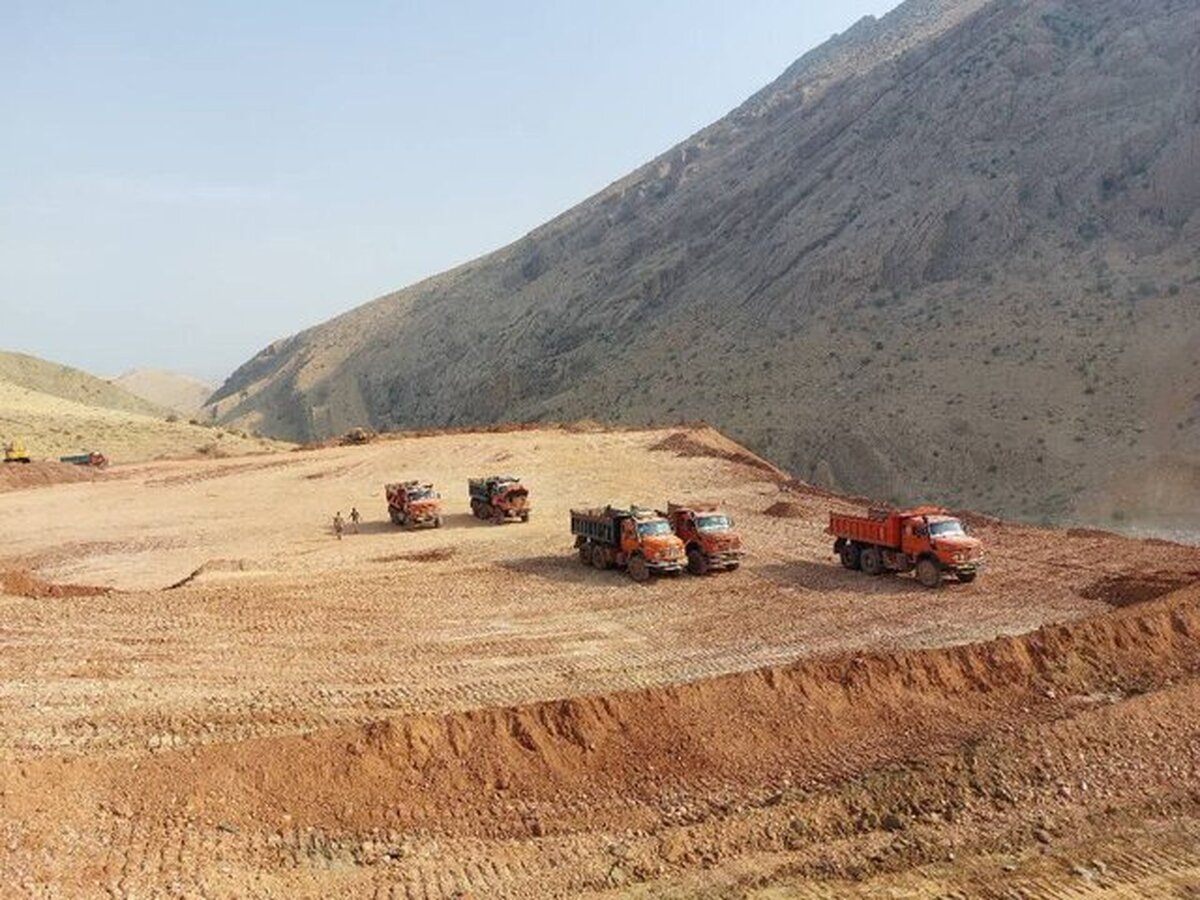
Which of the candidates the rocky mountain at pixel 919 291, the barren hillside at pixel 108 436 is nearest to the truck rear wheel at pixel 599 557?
the rocky mountain at pixel 919 291

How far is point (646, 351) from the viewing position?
3110 inches

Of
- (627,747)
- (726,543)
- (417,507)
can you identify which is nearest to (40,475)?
(417,507)

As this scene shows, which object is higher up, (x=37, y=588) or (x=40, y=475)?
(x=40, y=475)

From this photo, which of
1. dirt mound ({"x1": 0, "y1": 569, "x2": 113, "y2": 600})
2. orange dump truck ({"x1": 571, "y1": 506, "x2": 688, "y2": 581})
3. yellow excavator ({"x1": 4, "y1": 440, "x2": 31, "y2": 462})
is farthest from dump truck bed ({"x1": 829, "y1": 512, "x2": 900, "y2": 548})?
yellow excavator ({"x1": 4, "y1": 440, "x2": 31, "y2": 462})

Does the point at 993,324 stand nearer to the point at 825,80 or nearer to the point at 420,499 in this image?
the point at 420,499

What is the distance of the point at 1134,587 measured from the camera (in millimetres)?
23094

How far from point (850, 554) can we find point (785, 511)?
8680mm

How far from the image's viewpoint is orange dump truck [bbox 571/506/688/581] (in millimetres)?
25531

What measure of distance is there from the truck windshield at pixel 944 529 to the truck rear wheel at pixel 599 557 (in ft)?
28.4

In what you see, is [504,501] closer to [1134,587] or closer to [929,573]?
[929,573]

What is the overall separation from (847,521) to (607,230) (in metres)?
81.4

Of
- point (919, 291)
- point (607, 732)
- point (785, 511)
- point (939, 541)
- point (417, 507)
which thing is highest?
point (919, 291)

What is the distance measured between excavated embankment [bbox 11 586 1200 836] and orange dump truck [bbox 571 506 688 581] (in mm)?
7886

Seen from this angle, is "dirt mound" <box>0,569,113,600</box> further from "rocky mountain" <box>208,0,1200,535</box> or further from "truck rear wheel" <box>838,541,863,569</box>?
"rocky mountain" <box>208,0,1200,535</box>
